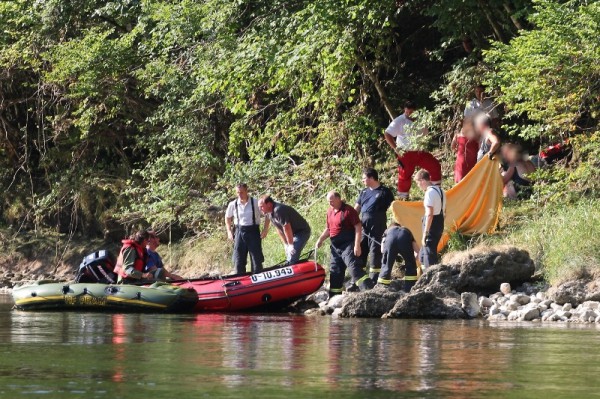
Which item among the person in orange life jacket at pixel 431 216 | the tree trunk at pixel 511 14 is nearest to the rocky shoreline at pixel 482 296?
the person in orange life jacket at pixel 431 216

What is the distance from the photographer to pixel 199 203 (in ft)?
82.9

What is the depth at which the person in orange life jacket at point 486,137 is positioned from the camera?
1934cm

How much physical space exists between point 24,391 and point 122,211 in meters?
18.3

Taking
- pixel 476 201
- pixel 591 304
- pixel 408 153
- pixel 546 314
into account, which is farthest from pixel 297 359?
pixel 408 153

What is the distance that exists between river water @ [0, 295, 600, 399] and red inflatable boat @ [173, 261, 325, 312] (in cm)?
222

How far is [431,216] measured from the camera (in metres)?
16.9

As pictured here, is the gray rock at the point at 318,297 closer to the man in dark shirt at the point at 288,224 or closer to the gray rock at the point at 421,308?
the man in dark shirt at the point at 288,224

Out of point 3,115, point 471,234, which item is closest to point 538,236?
point 471,234

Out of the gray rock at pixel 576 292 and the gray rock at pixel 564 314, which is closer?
the gray rock at pixel 564 314

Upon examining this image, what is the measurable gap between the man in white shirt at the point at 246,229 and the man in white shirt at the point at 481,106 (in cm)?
347

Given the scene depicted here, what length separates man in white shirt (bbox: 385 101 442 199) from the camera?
20.2 meters

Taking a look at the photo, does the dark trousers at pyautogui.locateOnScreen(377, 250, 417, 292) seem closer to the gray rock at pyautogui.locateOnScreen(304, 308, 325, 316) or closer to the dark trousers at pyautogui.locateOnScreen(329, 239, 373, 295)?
the dark trousers at pyautogui.locateOnScreen(329, 239, 373, 295)

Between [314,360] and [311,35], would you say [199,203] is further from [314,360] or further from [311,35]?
[314,360]

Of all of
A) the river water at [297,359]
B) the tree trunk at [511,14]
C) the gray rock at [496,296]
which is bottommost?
the river water at [297,359]
